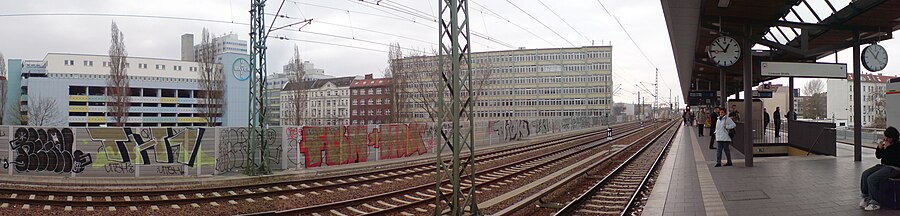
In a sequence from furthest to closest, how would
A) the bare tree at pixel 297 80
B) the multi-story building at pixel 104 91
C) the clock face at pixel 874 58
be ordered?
the multi-story building at pixel 104 91 < the bare tree at pixel 297 80 < the clock face at pixel 874 58

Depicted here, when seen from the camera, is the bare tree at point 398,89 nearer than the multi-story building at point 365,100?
Yes

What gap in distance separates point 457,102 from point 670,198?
467 centimetres

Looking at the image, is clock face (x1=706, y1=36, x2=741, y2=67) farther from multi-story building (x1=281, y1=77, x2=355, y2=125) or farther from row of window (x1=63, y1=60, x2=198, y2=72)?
multi-story building (x1=281, y1=77, x2=355, y2=125)

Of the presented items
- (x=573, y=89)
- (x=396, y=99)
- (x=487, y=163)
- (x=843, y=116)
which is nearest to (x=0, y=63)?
(x=396, y=99)

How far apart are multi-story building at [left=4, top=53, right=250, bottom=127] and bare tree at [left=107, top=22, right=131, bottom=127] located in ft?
25.5

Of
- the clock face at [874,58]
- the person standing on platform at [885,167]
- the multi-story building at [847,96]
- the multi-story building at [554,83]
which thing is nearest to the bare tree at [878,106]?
the multi-story building at [847,96]

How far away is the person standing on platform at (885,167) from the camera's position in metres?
7.03

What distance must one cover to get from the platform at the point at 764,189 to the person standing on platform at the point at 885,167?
15 centimetres

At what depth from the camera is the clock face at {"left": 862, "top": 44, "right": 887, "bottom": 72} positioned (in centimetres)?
1332

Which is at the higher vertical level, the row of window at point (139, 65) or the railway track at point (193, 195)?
the row of window at point (139, 65)

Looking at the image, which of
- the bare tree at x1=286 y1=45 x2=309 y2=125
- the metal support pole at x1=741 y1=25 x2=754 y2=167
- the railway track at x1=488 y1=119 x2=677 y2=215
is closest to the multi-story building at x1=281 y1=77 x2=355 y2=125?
the bare tree at x1=286 y1=45 x2=309 y2=125

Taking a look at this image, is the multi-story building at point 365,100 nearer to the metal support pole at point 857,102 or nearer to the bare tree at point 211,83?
the bare tree at point 211,83

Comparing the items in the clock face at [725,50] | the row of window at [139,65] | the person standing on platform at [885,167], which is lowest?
the person standing on platform at [885,167]

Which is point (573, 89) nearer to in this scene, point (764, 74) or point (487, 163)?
point (487, 163)
